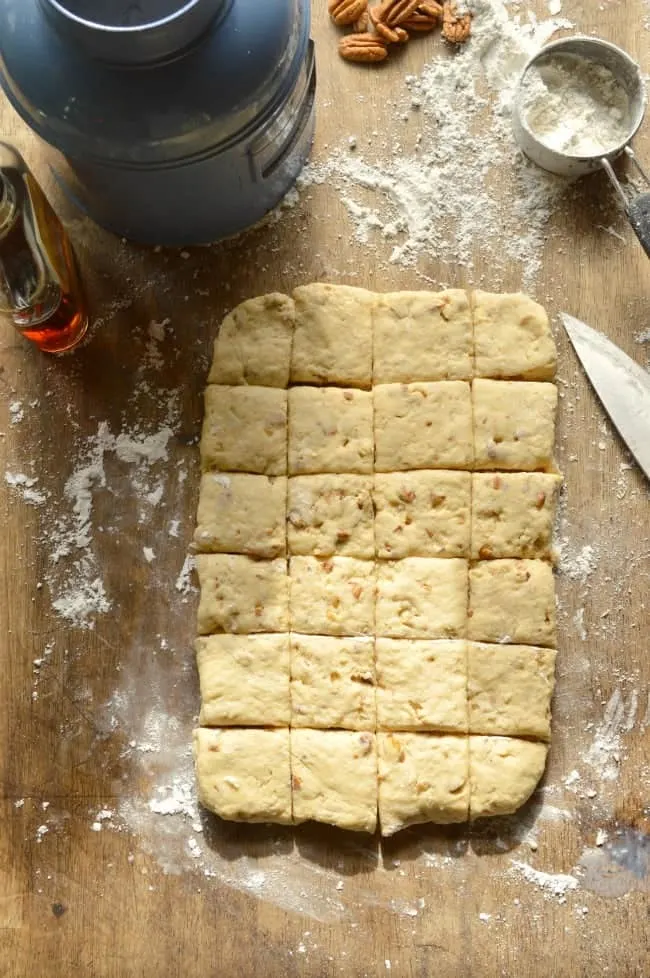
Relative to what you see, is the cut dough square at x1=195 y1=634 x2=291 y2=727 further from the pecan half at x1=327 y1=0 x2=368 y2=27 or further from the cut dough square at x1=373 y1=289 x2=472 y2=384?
the pecan half at x1=327 y1=0 x2=368 y2=27

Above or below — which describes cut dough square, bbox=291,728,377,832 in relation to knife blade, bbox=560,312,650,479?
below

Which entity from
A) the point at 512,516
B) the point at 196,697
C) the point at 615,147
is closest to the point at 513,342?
the point at 512,516

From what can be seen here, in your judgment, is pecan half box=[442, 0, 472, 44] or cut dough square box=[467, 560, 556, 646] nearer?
cut dough square box=[467, 560, 556, 646]

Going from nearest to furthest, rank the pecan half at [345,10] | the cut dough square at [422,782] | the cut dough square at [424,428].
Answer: the cut dough square at [422,782], the cut dough square at [424,428], the pecan half at [345,10]

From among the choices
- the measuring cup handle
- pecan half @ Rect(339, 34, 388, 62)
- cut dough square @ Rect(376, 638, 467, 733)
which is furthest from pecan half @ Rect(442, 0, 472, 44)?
cut dough square @ Rect(376, 638, 467, 733)

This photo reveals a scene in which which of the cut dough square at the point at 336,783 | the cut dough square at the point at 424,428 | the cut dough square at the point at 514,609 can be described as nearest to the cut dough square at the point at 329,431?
the cut dough square at the point at 424,428

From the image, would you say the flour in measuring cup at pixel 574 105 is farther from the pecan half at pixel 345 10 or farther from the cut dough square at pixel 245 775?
the cut dough square at pixel 245 775

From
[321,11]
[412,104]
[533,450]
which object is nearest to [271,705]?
[533,450]
